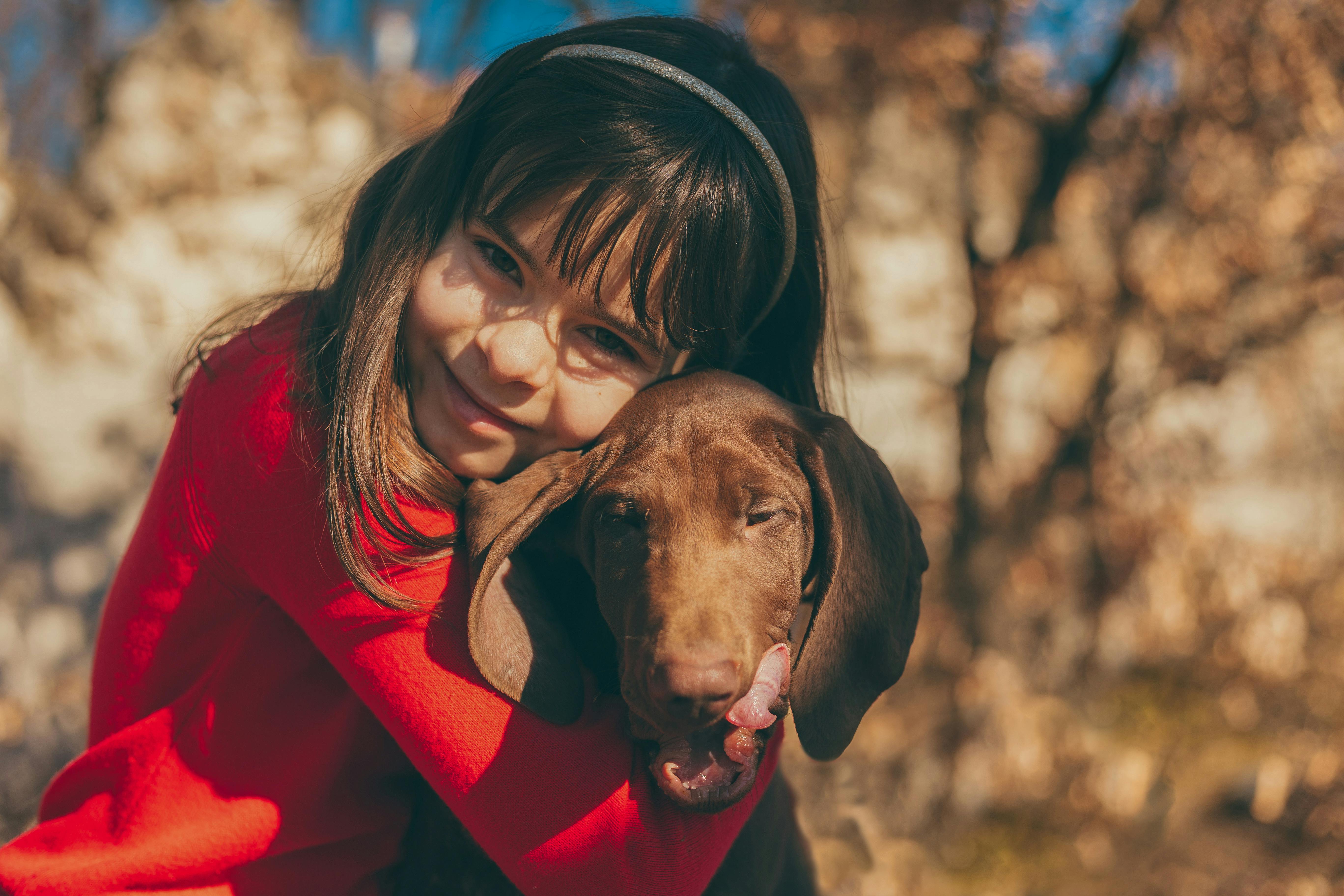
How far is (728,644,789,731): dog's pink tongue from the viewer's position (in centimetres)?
179

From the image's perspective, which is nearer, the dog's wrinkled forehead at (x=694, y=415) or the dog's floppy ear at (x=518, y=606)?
the dog's floppy ear at (x=518, y=606)

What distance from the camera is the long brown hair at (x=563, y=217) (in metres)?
1.85

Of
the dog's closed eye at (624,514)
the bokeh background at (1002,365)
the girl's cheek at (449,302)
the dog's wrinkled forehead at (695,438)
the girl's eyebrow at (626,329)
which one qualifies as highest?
the girl's cheek at (449,302)

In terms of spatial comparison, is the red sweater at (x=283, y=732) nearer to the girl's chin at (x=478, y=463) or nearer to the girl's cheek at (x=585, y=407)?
the girl's chin at (x=478, y=463)

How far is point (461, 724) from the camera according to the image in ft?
5.82

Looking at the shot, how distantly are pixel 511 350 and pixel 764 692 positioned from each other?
0.81 metres

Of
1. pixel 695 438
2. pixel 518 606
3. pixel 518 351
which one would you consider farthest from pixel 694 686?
pixel 518 351

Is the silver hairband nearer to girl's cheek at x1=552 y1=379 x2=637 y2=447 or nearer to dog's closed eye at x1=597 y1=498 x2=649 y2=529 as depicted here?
girl's cheek at x1=552 y1=379 x2=637 y2=447

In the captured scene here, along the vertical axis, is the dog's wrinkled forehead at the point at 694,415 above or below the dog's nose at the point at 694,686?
above

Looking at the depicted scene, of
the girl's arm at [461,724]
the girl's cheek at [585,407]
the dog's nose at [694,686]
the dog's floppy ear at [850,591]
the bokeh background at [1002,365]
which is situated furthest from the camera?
the bokeh background at [1002,365]

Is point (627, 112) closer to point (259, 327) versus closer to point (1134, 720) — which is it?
point (259, 327)

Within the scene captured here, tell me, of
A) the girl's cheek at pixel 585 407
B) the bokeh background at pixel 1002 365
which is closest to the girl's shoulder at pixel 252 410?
the girl's cheek at pixel 585 407

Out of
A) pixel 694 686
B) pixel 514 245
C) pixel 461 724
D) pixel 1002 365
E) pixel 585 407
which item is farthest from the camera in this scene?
pixel 1002 365

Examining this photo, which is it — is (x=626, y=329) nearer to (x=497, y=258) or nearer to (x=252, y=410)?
(x=497, y=258)
